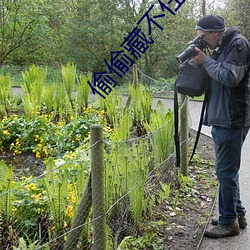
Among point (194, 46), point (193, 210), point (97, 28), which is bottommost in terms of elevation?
point (193, 210)

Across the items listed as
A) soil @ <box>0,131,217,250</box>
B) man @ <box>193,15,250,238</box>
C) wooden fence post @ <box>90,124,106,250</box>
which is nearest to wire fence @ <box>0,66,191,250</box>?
wooden fence post @ <box>90,124,106,250</box>

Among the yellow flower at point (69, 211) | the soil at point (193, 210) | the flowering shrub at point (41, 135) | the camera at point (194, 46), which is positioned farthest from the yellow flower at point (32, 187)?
the flowering shrub at point (41, 135)

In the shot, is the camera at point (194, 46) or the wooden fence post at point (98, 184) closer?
the wooden fence post at point (98, 184)

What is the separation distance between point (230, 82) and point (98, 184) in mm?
1202

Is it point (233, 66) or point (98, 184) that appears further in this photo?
point (233, 66)

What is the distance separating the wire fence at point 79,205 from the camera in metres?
2.46

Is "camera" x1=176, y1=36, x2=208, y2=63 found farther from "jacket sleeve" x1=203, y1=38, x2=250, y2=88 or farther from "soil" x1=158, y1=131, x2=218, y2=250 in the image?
"soil" x1=158, y1=131, x2=218, y2=250

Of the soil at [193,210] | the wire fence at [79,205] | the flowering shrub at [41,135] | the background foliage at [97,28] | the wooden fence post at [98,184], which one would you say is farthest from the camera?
the background foliage at [97,28]

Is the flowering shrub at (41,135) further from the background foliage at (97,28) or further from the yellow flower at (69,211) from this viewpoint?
the background foliage at (97,28)

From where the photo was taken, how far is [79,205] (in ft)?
8.03

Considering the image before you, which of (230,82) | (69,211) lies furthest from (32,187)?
(230,82)

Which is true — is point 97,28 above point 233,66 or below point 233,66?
above

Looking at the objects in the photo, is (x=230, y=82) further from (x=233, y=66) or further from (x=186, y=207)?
(x=186, y=207)

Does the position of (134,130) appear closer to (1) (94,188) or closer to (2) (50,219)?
(2) (50,219)
